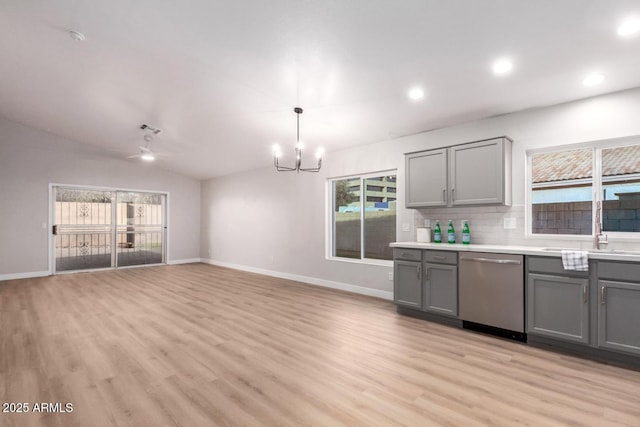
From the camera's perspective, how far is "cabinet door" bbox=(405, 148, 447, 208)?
3.86 meters

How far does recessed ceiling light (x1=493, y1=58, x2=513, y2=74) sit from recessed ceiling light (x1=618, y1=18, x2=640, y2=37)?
71 centimetres

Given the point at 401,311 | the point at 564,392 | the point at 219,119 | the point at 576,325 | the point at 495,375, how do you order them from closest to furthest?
the point at 564,392
the point at 495,375
the point at 576,325
the point at 401,311
the point at 219,119

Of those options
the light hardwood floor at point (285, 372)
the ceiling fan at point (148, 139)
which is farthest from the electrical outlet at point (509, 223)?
the ceiling fan at point (148, 139)

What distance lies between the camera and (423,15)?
2289 mm

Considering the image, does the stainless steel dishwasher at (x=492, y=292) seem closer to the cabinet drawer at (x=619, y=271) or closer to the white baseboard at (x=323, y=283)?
the cabinet drawer at (x=619, y=271)

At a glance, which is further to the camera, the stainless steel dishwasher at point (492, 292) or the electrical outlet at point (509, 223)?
the electrical outlet at point (509, 223)

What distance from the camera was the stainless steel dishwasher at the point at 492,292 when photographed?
3094mm

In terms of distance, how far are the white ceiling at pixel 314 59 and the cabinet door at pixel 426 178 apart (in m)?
0.50

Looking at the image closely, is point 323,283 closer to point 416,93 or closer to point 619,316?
point 416,93

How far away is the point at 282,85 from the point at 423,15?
5.71 feet

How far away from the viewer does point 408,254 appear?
3941mm

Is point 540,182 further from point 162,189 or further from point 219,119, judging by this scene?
point 162,189

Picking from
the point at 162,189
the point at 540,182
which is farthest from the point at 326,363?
the point at 162,189

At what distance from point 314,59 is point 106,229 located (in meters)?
7.28
